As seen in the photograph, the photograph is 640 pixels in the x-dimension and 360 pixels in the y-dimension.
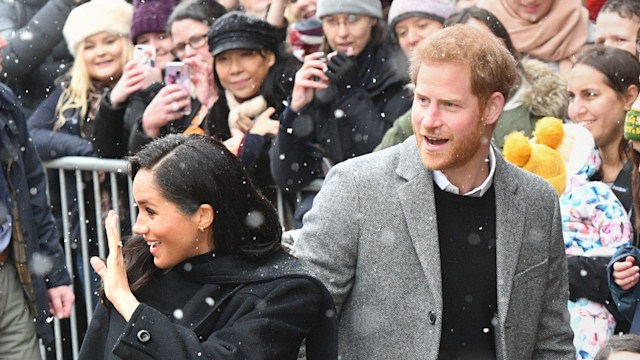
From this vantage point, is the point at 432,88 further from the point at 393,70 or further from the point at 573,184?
the point at 393,70

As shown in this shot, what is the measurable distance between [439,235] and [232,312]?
75 centimetres

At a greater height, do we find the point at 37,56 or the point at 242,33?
the point at 242,33

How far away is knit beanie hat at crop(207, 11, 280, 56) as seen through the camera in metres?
7.36

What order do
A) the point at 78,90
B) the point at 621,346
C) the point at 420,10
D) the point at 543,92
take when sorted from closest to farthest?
the point at 621,346
the point at 543,92
the point at 420,10
the point at 78,90

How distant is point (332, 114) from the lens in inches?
266

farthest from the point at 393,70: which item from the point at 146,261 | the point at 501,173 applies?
the point at 146,261

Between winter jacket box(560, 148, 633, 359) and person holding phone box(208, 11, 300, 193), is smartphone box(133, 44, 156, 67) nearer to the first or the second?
person holding phone box(208, 11, 300, 193)

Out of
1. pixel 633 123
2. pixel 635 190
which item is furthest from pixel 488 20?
pixel 635 190

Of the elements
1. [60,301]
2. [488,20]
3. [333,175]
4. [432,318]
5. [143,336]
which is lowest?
[60,301]

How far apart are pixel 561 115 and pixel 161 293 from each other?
2.90 metres

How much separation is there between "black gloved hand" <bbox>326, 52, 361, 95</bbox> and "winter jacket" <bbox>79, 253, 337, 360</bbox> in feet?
8.60

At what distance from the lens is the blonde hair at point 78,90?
8383 mm

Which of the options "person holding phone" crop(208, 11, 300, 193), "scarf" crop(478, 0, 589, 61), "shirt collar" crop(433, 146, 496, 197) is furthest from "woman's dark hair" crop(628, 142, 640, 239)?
"person holding phone" crop(208, 11, 300, 193)

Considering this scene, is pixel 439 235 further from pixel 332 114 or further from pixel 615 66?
pixel 332 114
